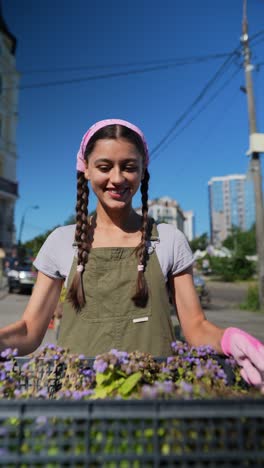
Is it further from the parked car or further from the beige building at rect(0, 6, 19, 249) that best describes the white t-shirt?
the beige building at rect(0, 6, 19, 249)

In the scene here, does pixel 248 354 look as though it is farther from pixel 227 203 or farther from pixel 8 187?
pixel 227 203

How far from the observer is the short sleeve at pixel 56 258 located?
56.5 inches

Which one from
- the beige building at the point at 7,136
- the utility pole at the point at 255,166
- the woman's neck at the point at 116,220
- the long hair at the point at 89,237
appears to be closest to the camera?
the long hair at the point at 89,237

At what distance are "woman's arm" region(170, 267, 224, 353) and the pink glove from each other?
0.88 ft

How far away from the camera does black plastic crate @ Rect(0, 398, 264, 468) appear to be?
1.64 feet

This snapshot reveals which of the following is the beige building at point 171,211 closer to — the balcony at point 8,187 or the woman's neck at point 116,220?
the balcony at point 8,187

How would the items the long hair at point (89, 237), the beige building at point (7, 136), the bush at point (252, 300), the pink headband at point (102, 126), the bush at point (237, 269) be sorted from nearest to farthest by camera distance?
1. the long hair at point (89, 237)
2. the pink headband at point (102, 126)
3. the bush at point (252, 300)
4. the bush at point (237, 269)
5. the beige building at point (7, 136)

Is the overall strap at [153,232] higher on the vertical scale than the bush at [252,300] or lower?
higher

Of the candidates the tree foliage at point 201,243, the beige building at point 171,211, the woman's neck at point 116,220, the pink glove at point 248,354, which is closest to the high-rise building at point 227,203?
the beige building at point 171,211

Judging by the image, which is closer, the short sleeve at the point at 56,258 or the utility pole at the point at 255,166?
the short sleeve at the point at 56,258

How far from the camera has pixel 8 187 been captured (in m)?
34.7

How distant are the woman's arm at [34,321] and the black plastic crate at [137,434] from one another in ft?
2.20

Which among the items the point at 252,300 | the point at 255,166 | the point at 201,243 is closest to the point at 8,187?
the point at 252,300

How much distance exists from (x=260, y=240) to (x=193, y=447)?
9.79 meters
